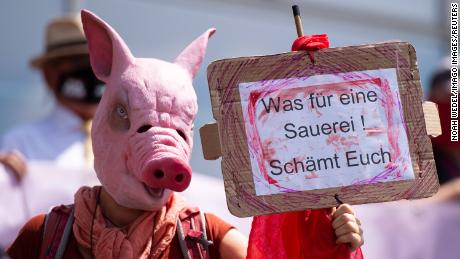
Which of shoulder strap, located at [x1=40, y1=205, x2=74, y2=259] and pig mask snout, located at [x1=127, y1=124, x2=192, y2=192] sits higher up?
pig mask snout, located at [x1=127, y1=124, x2=192, y2=192]

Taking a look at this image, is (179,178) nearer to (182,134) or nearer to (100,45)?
(182,134)

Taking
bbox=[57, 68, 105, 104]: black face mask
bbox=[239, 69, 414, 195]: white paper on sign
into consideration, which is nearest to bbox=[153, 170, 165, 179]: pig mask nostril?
bbox=[239, 69, 414, 195]: white paper on sign

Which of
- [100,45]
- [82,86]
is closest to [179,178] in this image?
[100,45]

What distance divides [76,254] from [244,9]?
332 centimetres

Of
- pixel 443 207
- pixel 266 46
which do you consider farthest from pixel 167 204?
pixel 266 46

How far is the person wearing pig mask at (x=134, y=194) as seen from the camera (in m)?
2.49

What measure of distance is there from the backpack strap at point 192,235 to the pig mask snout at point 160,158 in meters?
0.17

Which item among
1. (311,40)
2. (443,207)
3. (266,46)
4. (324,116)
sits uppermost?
(311,40)

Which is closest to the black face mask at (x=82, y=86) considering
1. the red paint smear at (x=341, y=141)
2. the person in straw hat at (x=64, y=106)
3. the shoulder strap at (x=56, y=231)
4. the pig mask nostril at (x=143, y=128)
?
the person in straw hat at (x=64, y=106)

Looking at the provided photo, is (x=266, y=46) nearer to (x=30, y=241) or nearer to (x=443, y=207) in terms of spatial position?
(x=443, y=207)

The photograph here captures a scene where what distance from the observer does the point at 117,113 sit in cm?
256

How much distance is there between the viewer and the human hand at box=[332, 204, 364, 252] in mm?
2413

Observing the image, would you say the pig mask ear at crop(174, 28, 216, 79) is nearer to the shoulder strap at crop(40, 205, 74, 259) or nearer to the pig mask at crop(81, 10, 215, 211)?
the pig mask at crop(81, 10, 215, 211)

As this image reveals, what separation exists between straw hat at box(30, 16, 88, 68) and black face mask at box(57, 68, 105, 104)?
0.10 m
